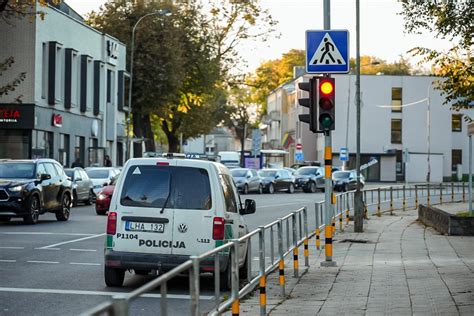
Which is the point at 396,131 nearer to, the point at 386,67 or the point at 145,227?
the point at 386,67

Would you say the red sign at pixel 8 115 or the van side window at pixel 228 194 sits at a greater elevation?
the red sign at pixel 8 115

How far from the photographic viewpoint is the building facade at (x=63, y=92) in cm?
4766

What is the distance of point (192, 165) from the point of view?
1388 centimetres

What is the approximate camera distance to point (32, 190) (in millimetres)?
26766

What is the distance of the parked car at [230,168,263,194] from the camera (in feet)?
188

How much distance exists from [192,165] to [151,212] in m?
0.84

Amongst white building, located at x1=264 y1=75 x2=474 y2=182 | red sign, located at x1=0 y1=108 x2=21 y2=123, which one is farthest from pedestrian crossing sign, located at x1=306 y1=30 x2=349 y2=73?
white building, located at x1=264 y1=75 x2=474 y2=182

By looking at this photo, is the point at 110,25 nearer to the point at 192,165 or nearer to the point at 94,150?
the point at 94,150

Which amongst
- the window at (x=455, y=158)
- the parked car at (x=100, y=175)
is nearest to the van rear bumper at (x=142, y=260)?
the parked car at (x=100, y=175)

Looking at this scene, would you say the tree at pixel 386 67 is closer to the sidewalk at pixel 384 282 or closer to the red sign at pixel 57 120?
the red sign at pixel 57 120

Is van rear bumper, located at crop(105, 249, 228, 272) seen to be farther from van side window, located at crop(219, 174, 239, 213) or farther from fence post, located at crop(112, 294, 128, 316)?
fence post, located at crop(112, 294, 128, 316)

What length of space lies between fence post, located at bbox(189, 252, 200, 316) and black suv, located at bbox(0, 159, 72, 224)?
1942cm

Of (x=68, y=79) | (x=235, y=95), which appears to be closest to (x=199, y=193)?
(x=68, y=79)

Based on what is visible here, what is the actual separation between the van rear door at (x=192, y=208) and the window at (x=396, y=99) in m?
78.0
